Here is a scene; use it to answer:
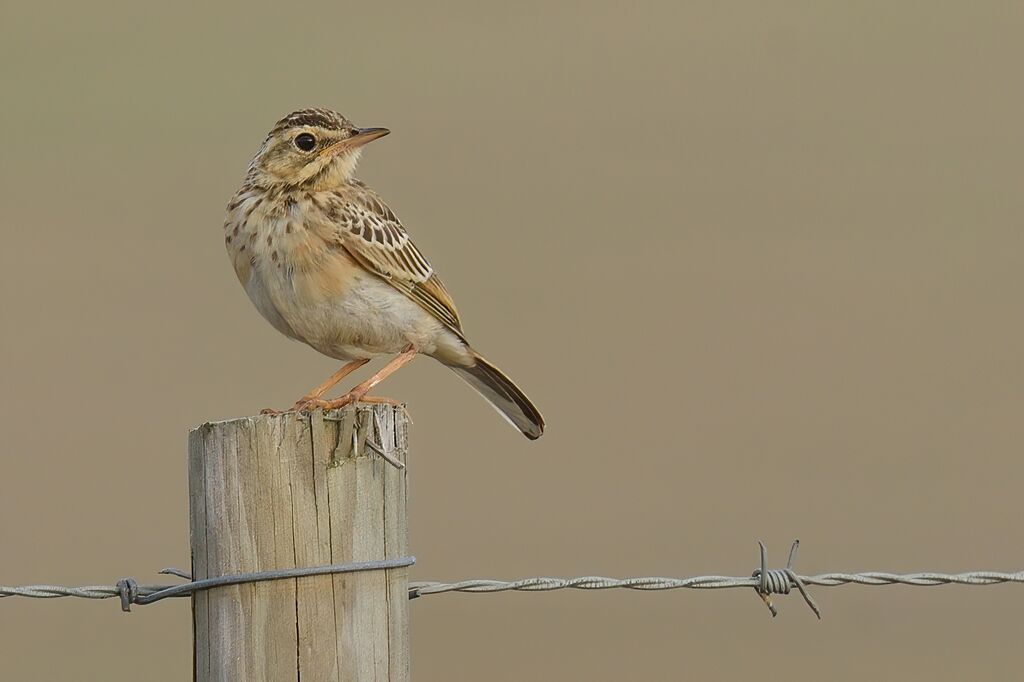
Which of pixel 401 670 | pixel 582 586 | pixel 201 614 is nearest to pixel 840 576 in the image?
pixel 582 586

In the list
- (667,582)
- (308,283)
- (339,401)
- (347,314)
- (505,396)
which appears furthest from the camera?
(505,396)

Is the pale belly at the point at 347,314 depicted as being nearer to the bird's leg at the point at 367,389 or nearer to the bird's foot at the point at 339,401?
the bird's leg at the point at 367,389

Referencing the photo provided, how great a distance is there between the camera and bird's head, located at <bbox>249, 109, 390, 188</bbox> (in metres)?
6.40

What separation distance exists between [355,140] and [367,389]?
1312 millimetres

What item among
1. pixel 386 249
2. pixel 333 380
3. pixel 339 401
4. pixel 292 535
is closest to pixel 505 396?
pixel 333 380

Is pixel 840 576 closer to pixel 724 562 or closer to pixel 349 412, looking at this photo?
pixel 349 412

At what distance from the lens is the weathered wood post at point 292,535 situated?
13.3 feet

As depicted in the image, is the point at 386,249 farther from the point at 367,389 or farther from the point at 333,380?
the point at 367,389

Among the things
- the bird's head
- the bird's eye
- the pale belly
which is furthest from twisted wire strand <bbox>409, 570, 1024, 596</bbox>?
the bird's eye

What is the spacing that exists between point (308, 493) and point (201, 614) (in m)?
0.47

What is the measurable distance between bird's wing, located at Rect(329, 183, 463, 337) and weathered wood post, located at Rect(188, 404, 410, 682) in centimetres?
216

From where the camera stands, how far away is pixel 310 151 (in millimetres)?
6438

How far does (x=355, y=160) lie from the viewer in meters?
6.60

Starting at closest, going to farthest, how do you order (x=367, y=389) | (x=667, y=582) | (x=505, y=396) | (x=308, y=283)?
1. (x=667, y=582)
2. (x=367, y=389)
3. (x=308, y=283)
4. (x=505, y=396)
